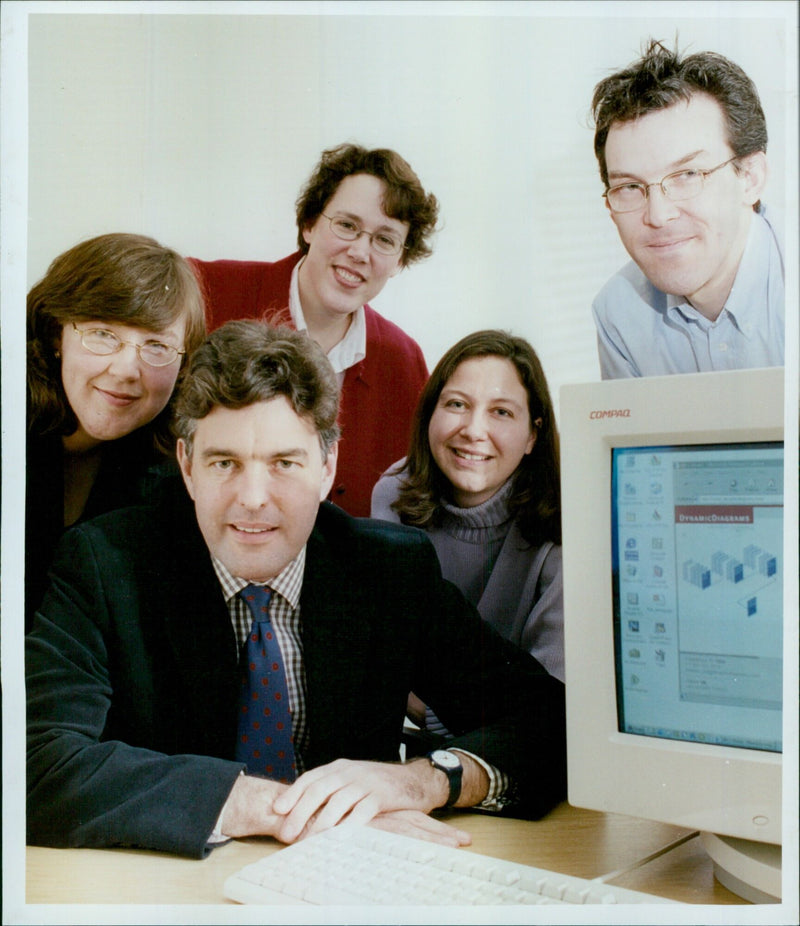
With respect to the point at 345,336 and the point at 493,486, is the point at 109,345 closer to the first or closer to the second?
the point at 345,336

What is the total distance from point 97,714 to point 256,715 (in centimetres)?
22

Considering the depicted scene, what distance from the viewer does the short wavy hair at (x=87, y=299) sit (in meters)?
→ 1.25

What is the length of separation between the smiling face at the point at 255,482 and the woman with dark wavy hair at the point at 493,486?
124 millimetres

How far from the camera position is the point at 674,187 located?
1.27m

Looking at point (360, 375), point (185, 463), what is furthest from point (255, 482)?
point (360, 375)

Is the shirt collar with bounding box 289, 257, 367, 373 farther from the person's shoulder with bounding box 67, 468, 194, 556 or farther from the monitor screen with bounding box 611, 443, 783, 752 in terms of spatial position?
the monitor screen with bounding box 611, 443, 783, 752

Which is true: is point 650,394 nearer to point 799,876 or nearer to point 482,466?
point 482,466

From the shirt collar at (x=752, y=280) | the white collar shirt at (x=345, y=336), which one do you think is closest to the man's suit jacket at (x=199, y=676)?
the white collar shirt at (x=345, y=336)

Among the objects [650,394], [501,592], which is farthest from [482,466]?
[650,394]

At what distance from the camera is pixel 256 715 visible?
1241mm

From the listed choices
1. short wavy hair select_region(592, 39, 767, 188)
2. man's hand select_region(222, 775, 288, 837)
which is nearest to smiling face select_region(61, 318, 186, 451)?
man's hand select_region(222, 775, 288, 837)

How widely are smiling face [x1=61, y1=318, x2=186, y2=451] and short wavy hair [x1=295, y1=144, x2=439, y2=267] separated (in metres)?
0.25

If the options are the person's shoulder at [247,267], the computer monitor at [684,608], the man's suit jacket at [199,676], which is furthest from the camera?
the person's shoulder at [247,267]

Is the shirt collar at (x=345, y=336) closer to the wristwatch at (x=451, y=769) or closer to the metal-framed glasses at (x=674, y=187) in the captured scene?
the metal-framed glasses at (x=674, y=187)
